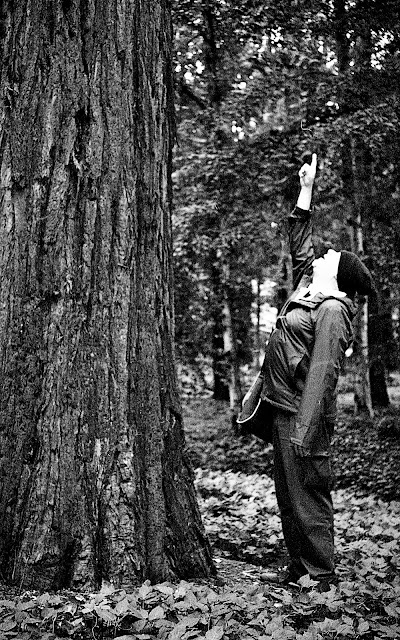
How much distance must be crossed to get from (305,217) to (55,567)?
2.95 meters

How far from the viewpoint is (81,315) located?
11.4 feet

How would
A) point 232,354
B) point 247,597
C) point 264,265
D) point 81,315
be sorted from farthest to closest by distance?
point 264,265 → point 232,354 → point 247,597 → point 81,315

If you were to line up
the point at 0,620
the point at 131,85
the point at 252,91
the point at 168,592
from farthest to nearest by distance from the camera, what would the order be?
the point at 252,91
the point at 131,85
the point at 168,592
the point at 0,620

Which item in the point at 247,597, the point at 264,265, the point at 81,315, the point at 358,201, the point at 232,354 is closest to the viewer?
the point at 81,315

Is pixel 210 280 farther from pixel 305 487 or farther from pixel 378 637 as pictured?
pixel 378 637

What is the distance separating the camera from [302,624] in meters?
3.52

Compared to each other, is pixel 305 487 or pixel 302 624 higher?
pixel 305 487

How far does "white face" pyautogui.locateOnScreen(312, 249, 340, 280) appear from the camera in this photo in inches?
180

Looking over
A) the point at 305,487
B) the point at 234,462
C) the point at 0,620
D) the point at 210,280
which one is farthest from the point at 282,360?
the point at 210,280

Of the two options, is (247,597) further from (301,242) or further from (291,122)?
(291,122)

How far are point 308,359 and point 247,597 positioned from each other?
154cm

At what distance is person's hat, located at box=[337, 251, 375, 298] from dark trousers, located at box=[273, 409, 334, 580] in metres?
1.00

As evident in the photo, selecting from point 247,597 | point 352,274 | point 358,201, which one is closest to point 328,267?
point 352,274

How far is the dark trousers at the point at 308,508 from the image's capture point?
13.9ft
